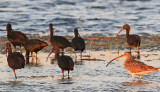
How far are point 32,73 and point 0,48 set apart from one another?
4.55 m

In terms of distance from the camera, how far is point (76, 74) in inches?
488

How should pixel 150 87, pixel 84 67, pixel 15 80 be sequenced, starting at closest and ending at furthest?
1. pixel 150 87
2. pixel 15 80
3. pixel 84 67

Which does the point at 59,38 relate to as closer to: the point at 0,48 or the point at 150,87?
the point at 0,48

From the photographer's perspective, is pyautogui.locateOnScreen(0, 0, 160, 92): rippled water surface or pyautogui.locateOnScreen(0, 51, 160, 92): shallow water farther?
pyautogui.locateOnScreen(0, 0, 160, 92): rippled water surface

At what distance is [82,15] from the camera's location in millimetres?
27750

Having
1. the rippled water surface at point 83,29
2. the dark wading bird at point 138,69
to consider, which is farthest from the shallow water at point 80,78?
the dark wading bird at point 138,69

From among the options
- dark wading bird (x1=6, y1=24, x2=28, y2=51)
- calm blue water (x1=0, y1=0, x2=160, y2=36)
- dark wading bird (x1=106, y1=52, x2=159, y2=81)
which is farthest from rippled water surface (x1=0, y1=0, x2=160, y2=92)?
dark wading bird (x1=6, y1=24, x2=28, y2=51)

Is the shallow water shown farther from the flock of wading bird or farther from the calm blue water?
the calm blue water

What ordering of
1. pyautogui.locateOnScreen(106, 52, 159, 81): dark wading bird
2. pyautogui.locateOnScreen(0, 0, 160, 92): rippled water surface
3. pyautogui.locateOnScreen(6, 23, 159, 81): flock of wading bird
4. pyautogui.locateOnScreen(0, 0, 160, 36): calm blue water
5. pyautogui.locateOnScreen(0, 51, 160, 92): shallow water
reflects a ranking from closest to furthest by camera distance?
pyautogui.locateOnScreen(0, 51, 160, 92): shallow water < pyautogui.locateOnScreen(0, 0, 160, 92): rippled water surface < pyautogui.locateOnScreen(106, 52, 159, 81): dark wading bird < pyautogui.locateOnScreen(6, 23, 159, 81): flock of wading bird < pyautogui.locateOnScreen(0, 0, 160, 36): calm blue water

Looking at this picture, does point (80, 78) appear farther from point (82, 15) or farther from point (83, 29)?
point (82, 15)

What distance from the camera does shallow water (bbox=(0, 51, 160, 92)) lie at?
34.8 ft

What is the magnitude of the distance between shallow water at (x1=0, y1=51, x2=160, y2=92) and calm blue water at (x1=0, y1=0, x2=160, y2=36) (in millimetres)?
7573

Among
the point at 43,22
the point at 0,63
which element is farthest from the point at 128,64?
the point at 43,22

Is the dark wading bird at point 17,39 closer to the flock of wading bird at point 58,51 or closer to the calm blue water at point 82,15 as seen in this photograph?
the flock of wading bird at point 58,51
